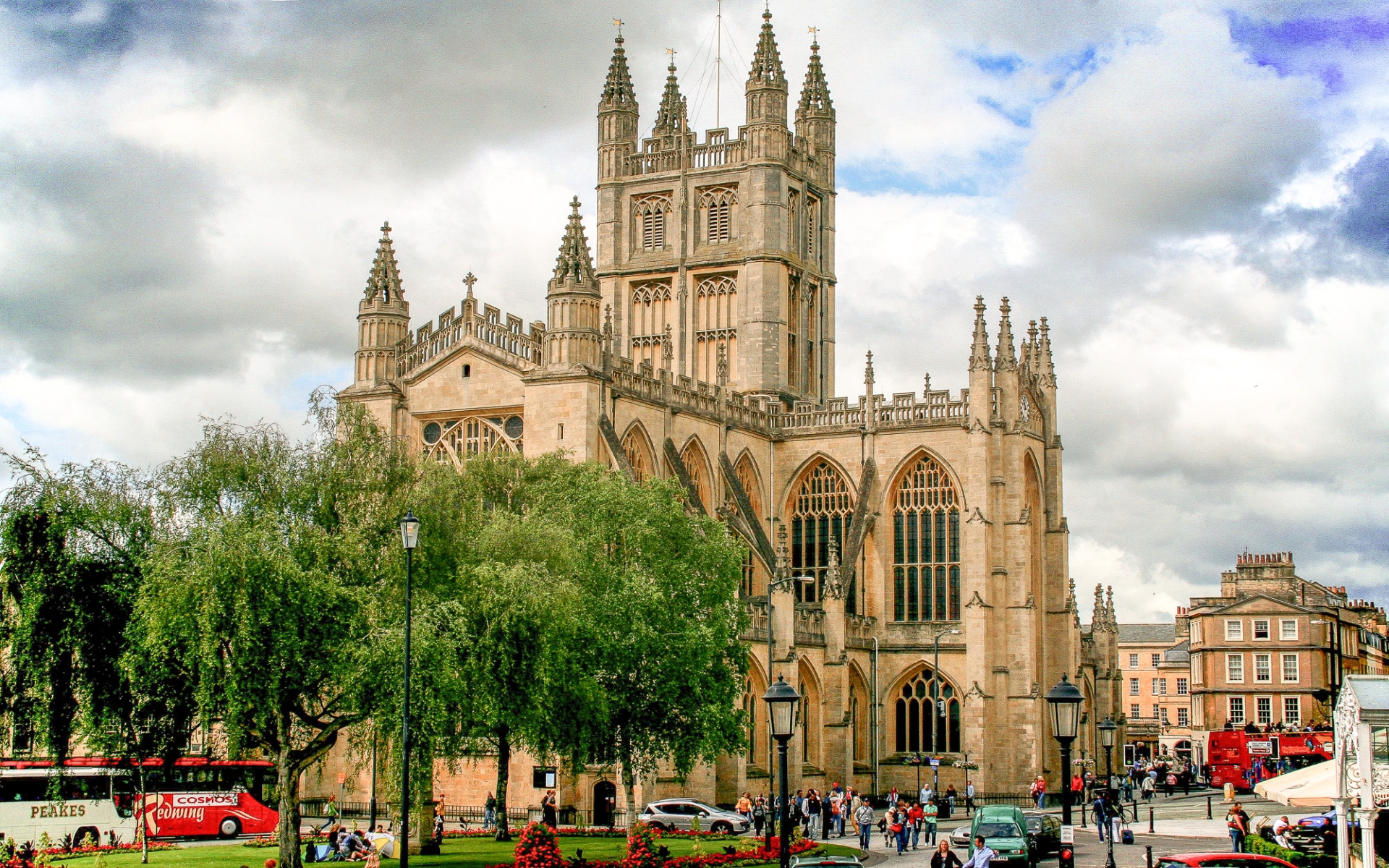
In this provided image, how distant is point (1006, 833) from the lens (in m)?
39.7

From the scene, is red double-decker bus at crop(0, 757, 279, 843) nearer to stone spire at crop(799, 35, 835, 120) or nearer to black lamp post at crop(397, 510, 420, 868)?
black lamp post at crop(397, 510, 420, 868)

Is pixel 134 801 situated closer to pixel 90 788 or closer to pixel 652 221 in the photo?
pixel 90 788

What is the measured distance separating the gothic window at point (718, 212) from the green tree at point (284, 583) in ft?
134

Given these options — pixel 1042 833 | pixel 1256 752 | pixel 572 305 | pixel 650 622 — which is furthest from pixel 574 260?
pixel 1256 752

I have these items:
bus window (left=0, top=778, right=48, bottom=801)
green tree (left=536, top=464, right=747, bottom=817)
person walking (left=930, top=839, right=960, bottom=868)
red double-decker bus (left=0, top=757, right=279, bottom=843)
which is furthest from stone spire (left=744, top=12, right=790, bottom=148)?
person walking (left=930, top=839, right=960, bottom=868)

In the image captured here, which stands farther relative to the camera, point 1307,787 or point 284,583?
point 284,583

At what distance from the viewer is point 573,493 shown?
47.4 m

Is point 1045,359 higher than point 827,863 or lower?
higher

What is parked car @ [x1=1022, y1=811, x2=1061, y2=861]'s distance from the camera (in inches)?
1670

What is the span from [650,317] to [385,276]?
67.5ft

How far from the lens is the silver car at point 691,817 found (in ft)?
163

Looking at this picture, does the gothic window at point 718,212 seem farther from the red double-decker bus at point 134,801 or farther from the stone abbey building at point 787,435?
the red double-decker bus at point 134,801

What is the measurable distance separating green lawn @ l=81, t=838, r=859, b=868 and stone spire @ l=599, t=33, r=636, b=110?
4179 centimetres

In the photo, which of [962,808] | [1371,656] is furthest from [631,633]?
[1371,656]
